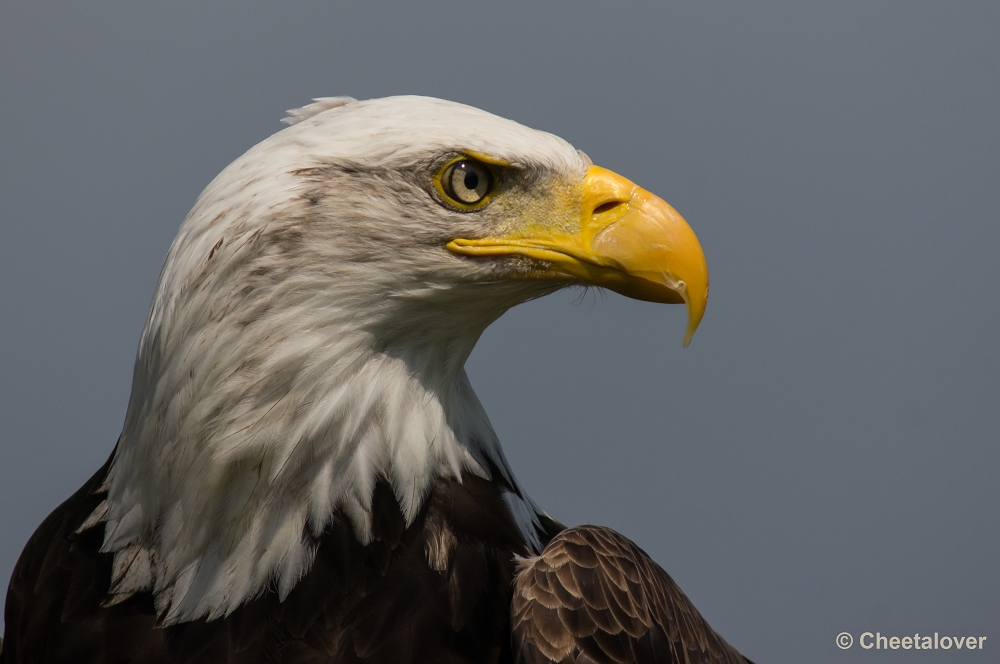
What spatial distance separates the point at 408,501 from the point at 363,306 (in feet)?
1.03

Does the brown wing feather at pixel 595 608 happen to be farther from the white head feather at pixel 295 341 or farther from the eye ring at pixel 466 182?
the eye ring at pixel 466 182

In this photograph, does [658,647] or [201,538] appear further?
[658,647]

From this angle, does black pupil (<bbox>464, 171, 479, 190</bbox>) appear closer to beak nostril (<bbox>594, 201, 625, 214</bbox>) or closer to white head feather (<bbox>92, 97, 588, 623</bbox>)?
white head feather (<bbox>92, 97, 588, 623</bbox>)

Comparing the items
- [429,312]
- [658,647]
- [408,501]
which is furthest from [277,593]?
[658,647]

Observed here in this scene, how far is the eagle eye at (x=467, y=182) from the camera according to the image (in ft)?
3.83

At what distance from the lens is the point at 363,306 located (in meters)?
1.18

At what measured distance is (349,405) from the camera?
120cm

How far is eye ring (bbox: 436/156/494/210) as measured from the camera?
117 cm

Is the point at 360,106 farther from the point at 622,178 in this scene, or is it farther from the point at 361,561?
the point at 361,561

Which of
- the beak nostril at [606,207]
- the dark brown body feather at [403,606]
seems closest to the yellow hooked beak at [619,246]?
the beak nostril at [606,207]

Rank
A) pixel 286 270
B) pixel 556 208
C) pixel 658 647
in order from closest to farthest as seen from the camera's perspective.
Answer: pixel 286 270
pixel 556 208
pixel 658 647

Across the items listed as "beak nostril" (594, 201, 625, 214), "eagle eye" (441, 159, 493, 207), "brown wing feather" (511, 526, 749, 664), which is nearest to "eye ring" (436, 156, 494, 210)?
"eagle eye" (441, 159, 493, 207)

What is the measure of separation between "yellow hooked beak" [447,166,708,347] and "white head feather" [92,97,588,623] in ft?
0.16

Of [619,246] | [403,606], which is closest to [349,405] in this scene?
[403,606]
